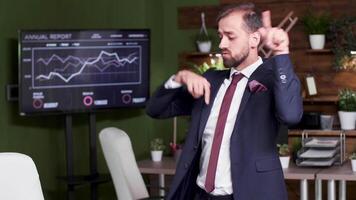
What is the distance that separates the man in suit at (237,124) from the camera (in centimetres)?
268

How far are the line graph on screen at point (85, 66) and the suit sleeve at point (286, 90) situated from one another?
2626mm

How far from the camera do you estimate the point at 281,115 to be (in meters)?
2.56

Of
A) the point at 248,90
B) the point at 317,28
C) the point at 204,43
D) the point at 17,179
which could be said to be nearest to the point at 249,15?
the point at 248,90

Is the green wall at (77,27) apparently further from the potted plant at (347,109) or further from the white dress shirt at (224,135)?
the white dress shirt at (224,135)

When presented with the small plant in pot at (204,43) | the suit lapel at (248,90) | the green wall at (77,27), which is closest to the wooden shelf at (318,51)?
the small plant in pot at (204,43)

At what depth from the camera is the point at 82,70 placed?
5.09 meters

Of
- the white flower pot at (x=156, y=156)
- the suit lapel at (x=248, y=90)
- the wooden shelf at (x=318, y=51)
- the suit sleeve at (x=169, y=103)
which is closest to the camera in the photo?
the suit lapel at (x=248, y=90)

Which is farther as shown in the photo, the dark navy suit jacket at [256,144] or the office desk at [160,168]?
the office desk at [160,168]

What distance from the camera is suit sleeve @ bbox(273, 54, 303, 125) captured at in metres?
2.47

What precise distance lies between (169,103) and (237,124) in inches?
13.1

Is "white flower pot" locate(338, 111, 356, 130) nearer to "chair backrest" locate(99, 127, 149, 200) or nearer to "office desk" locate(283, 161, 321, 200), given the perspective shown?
"office desk" locate(283, 161, 321, 200)

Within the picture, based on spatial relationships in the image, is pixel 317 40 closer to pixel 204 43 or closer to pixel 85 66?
pixel 204 43

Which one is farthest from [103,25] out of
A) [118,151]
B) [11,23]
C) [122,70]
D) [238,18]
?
[238,18]

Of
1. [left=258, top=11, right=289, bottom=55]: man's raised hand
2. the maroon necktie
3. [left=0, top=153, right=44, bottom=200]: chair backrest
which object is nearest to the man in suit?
the maroon necktie
